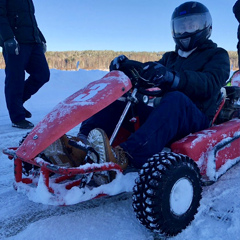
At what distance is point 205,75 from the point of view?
1.98 metres

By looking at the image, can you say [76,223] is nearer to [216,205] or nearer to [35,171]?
[35,171]

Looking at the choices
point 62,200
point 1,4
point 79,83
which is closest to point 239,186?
point 62,200

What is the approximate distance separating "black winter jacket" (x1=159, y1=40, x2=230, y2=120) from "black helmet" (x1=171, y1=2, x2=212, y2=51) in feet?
0.25

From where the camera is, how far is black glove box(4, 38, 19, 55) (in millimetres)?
3424

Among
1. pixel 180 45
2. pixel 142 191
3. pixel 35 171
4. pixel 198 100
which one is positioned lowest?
pixel 35 171

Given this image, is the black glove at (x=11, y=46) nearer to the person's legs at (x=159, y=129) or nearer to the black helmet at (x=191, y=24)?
the black helmet at (x=191, y=24)

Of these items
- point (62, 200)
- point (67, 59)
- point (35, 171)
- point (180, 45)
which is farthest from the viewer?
point (67, 59)

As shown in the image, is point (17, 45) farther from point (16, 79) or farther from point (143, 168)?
point (143, 168)

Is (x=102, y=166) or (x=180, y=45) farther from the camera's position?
(x=180, y=45)

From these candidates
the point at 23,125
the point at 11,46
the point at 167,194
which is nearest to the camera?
the point at 167,194

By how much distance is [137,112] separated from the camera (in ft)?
6.84

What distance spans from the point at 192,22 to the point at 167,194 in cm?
151

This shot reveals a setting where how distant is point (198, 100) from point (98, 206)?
1058 mm

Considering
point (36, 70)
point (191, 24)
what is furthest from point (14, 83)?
point (191, 24)
